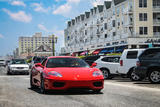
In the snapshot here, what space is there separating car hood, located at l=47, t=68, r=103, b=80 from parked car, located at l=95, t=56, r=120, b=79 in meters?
10.2

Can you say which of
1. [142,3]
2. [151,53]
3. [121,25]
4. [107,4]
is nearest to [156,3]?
[142,3]

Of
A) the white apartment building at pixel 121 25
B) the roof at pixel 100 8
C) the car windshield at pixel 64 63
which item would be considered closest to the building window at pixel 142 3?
the white apartment building at pixel 121 25

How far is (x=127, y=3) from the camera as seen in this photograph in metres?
65.4

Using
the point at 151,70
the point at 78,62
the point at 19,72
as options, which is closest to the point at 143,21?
the point at 19,72

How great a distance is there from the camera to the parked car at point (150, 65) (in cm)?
1553

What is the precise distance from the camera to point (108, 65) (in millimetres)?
20656

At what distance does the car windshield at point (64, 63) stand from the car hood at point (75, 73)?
633mm

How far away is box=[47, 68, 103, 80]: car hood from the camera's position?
9914 millimetres

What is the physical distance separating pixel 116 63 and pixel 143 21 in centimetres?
4344

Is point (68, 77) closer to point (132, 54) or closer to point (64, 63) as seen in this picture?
point (64, 63)

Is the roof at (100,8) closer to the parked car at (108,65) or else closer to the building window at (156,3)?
the building window at (156,3)

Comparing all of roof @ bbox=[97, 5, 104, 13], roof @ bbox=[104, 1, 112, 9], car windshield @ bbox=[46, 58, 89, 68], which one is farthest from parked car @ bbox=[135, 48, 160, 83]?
roof @ bbox=[97, 5, 104, 13]

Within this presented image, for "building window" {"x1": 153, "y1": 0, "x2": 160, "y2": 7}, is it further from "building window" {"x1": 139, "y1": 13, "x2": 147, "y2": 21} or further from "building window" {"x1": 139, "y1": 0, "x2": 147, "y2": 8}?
"building window" {"x1": 139, "y1": 13, "x2": 147, "y2": 21}

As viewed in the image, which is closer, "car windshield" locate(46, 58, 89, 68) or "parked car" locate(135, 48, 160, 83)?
"car windshield" locate(46, 58, 89, 68)
